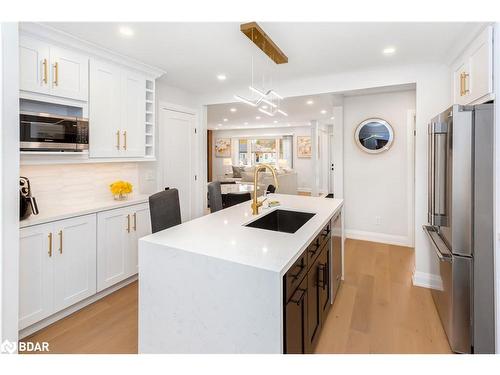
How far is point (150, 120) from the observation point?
3430mm

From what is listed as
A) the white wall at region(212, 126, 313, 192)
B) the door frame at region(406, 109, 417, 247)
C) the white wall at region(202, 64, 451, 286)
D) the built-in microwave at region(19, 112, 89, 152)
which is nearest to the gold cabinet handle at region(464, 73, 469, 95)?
the white wall at region(202, 64, 451, 286)

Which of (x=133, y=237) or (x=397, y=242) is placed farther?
(x=397, y=242)

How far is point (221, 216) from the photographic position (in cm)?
230

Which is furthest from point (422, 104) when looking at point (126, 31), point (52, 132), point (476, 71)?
point (52, 132)

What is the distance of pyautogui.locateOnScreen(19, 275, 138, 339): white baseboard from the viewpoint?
84.1 inches

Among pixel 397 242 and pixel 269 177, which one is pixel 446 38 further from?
pixel 269 177

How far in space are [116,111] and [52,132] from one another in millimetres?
713

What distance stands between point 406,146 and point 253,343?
4.00 m

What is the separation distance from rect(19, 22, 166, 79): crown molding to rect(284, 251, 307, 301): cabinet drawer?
259cm

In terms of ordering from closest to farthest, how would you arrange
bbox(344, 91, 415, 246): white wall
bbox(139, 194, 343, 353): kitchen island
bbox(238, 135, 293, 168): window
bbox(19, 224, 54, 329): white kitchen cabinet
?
bbox(139, 194, 343, 353): kitchen island
bbox(19, 224, 54, 329): white kitchen cabinet
bbox(344, 91, 415, 246): white wall
bbox(238, 135, 293, 168): window

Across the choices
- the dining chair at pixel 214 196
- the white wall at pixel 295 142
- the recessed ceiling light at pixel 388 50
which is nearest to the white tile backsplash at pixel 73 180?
the dining chair at pixel 214 196

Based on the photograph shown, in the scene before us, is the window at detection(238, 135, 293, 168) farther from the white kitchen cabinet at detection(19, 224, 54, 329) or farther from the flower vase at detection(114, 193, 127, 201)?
the white kitchen cabinet at detection(19, 224, 54, 329)
